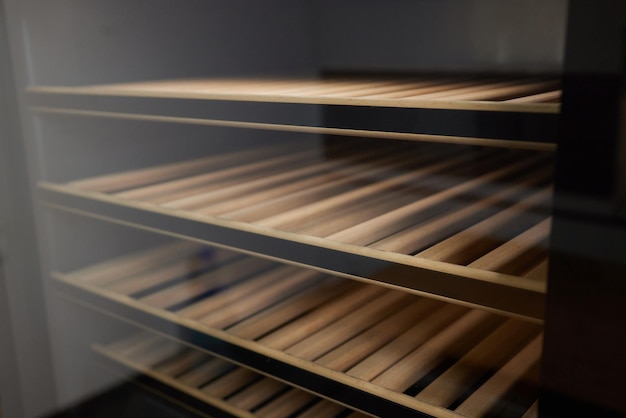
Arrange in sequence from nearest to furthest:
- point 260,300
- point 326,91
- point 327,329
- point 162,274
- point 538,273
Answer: point 538,273 < point 326,91 < point 327,329 < point 260,300 < point 162,274

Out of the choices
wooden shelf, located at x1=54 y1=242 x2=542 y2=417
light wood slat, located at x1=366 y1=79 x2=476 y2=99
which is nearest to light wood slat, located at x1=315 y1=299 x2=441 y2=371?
wooden shelf, located at x1=54 y1=242 x2=542 y2=417

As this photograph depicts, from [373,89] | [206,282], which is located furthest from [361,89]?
[206,282]

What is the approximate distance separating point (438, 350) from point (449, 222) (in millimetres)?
167

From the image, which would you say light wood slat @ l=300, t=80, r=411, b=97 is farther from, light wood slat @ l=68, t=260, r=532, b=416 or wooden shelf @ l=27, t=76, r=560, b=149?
light wood slat @ l=68, t=260, r=532, b=416

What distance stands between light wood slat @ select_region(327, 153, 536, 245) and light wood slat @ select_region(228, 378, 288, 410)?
1.08 ft

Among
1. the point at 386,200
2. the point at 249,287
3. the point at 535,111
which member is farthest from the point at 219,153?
the point at 535,111

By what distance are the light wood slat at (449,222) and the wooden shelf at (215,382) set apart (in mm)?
312

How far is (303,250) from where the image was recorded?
734mm

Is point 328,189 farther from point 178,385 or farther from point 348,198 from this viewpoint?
point 178,385

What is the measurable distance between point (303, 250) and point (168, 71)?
1.73 feet

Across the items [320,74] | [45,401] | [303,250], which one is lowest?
[45,401]

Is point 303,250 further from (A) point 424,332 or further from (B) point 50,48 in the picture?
(B) point 50,48

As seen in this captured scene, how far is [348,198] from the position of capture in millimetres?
895

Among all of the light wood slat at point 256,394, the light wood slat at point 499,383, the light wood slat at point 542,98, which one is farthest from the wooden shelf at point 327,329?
the light wood slat at point 542,98
